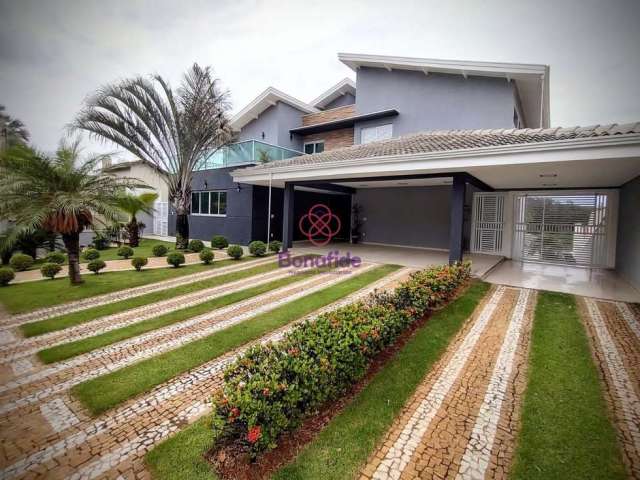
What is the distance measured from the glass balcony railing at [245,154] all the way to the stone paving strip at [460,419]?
40.1 ft

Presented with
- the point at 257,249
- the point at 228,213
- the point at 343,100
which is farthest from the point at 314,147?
the point at 257,249

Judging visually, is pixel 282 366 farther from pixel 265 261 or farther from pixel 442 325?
pixel 265 261

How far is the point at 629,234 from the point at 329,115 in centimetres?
1539

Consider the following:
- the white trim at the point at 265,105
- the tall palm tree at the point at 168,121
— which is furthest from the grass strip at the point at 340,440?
the white trim at the point at 265,105

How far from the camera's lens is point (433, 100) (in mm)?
14188

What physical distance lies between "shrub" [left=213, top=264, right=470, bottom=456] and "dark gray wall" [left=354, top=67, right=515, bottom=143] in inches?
476

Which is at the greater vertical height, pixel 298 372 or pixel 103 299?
pixel 298 372

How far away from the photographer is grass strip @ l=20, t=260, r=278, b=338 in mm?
5172

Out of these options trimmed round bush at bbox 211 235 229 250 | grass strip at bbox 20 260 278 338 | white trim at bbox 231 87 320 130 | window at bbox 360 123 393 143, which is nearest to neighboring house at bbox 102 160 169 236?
white trim at bbox 231 87 320 130

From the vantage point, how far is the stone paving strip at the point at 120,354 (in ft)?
11.2

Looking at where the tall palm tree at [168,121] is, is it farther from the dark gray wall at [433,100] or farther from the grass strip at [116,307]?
the dark gray wall at [433,100]

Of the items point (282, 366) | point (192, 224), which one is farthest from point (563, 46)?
point (192, 224)

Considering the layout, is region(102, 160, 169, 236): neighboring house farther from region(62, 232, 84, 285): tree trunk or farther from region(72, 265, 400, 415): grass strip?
region(72, 265, 400, 415): grass strip

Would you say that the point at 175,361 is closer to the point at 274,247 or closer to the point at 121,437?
the point at 121,437
